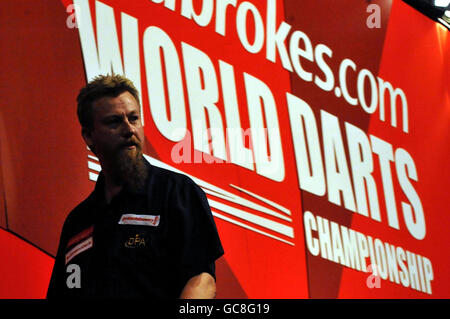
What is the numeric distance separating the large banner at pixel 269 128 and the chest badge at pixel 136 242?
1.20 m

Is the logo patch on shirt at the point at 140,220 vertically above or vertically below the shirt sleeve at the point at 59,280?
above

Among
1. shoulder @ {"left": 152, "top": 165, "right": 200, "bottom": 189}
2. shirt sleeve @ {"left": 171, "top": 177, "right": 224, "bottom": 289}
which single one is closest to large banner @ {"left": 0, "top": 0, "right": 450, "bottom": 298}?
shoulder @ {"left": 152, "top": 165, "right": 200, "bottom": 189}

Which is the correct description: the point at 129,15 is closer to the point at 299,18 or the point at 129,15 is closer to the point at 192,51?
the point at 192,51

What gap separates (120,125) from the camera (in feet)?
5.80

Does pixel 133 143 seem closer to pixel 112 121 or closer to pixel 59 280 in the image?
pixel 112 121

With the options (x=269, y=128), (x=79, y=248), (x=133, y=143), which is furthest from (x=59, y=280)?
(x=269, y=128)

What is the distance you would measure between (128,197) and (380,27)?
277 cm

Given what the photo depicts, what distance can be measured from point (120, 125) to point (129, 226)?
346mm

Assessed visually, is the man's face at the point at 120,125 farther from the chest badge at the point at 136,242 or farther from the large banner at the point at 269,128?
the large banner at the point at 269,128

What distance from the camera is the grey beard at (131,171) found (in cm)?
168

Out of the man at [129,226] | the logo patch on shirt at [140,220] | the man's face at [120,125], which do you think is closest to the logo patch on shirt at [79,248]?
the man at [129,226]

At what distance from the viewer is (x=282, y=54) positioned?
11.2 ft

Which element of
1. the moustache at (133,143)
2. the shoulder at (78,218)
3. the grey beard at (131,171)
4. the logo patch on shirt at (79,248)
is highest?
the moustache at (133,143)
